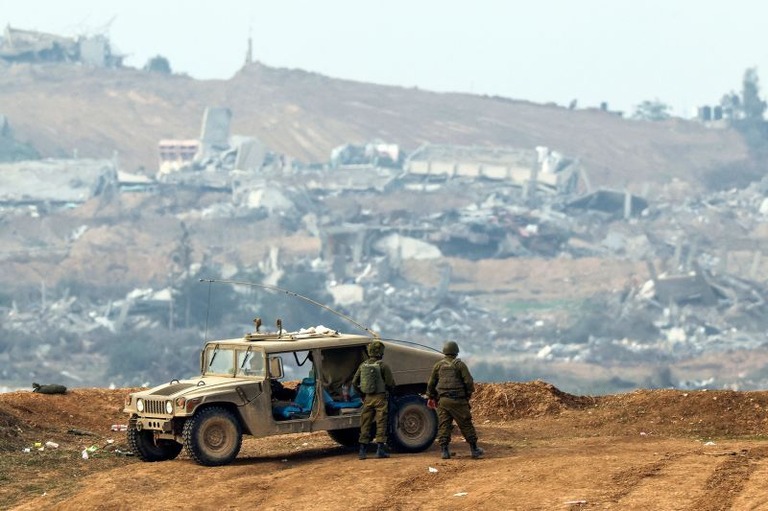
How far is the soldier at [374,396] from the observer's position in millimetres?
17938

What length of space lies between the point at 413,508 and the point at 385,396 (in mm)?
3175

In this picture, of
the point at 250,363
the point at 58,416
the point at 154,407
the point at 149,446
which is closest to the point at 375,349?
the point at 250,363

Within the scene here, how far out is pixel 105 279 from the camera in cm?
19738

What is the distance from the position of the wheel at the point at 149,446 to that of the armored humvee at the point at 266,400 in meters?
0.01

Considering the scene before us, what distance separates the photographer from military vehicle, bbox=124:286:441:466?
58.5 feet

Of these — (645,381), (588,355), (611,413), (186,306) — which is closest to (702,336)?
(588,355)

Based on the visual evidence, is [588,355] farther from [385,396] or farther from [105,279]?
[385,396]

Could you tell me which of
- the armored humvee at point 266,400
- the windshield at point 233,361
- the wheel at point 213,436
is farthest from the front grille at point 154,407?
the windshield at point 233,361

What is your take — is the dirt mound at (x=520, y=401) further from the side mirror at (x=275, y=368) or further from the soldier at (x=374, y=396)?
the side mirror at (x=275, y=368)

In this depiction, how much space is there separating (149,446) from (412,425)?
3035 mm

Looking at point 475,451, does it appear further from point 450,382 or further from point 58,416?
point 58,416

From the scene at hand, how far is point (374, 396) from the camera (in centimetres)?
1802

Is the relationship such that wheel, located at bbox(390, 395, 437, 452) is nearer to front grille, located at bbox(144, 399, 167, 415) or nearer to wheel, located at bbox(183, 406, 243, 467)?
wheel, located at bbox(183, 406, 243, 467)

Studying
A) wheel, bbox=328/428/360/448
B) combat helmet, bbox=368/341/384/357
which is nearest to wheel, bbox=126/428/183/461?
wheel, bbox=328/428/360/448
